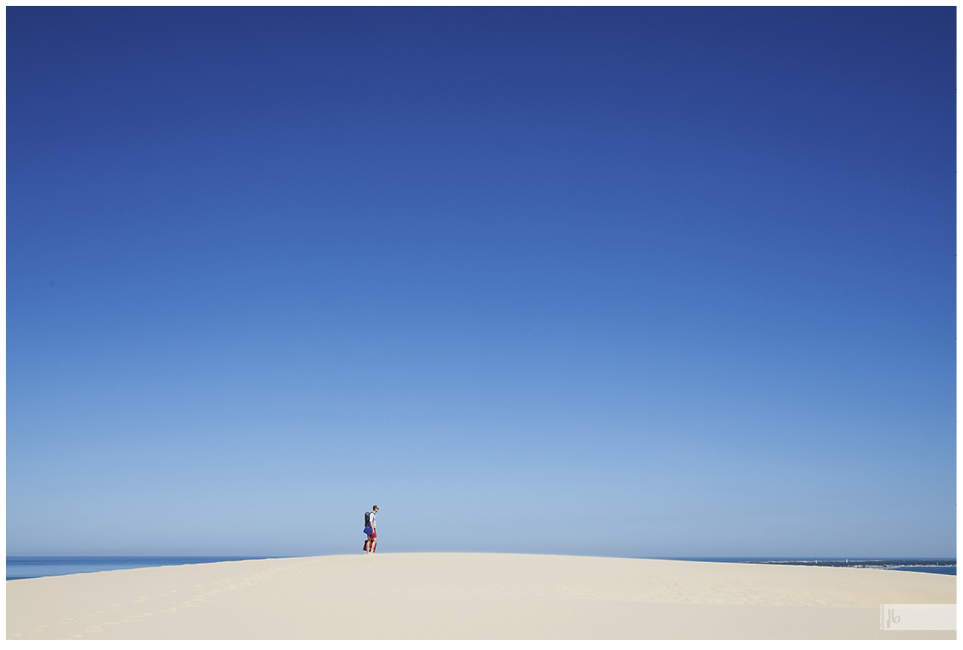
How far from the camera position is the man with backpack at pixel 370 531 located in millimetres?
25922

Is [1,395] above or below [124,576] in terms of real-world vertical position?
above

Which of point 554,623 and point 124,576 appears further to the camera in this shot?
point 124,576

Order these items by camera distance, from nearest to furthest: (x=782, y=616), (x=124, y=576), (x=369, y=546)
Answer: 1. (x=782, y=616)
2. (x=124, y=576)
3. (x=369, y=546)

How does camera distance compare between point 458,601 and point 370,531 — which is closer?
point 458,601

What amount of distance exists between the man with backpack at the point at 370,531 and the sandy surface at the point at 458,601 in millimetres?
2454

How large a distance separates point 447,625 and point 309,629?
2.03 metres

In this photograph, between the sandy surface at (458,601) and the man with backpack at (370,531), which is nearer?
the sandy surface at (458,601)

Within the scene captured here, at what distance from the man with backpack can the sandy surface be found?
245 cm

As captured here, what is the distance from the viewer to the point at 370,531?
26047mm

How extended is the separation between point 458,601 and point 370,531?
41.8 feet
